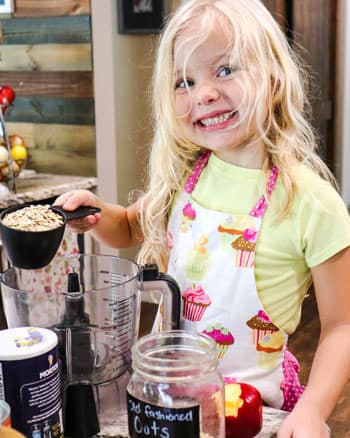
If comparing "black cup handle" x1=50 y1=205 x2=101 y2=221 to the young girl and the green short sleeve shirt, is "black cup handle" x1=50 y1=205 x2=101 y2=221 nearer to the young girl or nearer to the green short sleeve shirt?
the young girl

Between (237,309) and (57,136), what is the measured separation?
223cm

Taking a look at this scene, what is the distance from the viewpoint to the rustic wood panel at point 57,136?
3.08 meters

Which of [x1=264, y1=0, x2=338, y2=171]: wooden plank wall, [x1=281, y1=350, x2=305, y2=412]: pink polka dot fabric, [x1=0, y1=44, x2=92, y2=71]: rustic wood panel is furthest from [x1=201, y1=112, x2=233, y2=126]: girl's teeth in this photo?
[x1=264, y1=0, x2=338, y2=171]: wooden plank wall

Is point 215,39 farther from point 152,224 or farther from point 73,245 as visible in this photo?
point 73,245

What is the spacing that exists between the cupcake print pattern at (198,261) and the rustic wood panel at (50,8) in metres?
2.14

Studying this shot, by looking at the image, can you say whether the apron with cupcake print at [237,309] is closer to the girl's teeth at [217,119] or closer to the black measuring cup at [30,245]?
the girl's teeth at [217,119]

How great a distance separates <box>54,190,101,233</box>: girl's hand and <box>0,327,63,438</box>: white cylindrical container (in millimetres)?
292

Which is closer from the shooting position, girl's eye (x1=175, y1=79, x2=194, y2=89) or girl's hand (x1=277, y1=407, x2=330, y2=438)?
girl's hand (x1=277, y1=407, x2=330, y2=438)

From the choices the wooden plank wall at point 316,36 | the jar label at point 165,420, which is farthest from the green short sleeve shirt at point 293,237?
the wooden plank wall at point 316,36

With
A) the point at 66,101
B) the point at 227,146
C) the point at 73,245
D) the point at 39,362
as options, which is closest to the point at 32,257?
the point at 39,362

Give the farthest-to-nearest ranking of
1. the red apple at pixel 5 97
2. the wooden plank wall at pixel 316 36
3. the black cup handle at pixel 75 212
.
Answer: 1. the wooden plank wall at pixel 316 36
2. the red apple at pixel 5 97
3. the black cup handle at pixel 75 212

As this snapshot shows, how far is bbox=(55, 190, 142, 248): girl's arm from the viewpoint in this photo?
1100mm

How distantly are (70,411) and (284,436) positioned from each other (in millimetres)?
252

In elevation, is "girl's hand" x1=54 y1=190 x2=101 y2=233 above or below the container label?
above
